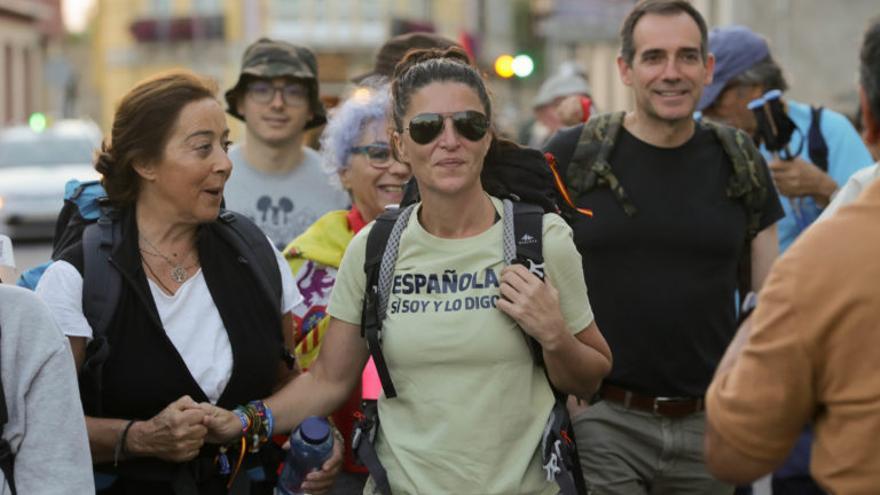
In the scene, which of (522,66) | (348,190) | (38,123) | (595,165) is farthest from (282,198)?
(38,123)

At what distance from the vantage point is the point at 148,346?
4219 mm

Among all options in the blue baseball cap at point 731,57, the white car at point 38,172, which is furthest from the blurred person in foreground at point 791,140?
the white car at point 38,172

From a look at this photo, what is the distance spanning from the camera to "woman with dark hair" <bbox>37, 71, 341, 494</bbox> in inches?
164

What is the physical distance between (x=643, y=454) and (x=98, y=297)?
204 cm

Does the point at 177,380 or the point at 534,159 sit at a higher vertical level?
the point at 534,159

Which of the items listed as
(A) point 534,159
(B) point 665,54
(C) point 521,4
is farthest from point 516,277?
(C) point 521,4

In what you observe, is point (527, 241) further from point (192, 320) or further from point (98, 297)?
point (98, 297)

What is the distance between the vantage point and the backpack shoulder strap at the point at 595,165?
5.25 meters

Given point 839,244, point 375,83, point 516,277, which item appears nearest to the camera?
point 839,244

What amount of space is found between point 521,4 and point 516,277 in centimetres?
6545

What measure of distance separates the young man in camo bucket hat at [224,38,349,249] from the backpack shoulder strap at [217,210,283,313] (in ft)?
6.79

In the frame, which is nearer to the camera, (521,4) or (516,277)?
(516,277)

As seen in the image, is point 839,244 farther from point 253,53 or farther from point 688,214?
point 253,53

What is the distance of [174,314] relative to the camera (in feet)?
14.1
